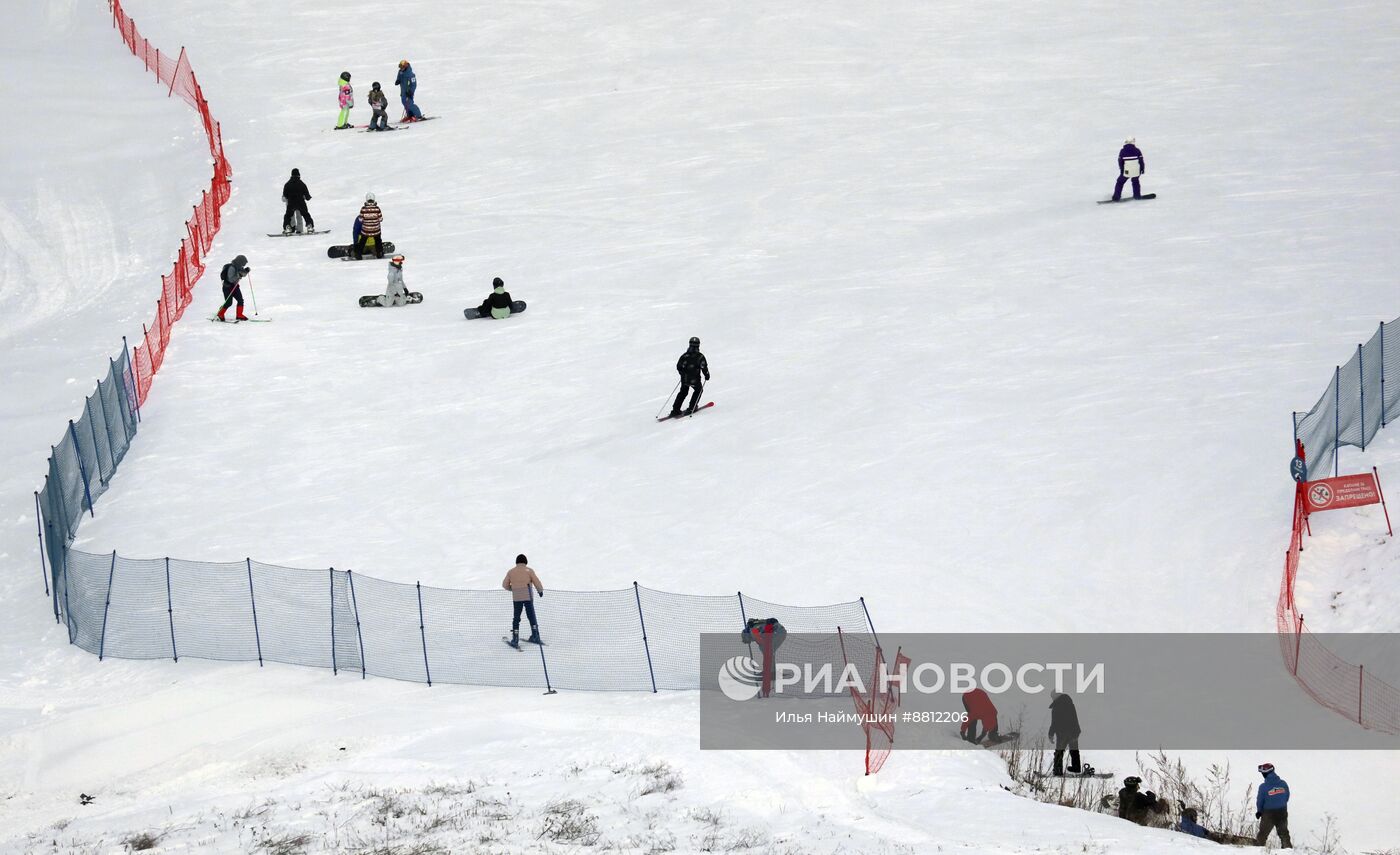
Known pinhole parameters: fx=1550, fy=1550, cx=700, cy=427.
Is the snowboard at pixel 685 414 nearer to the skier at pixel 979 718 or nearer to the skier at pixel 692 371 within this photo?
the skier at pixel 692 371

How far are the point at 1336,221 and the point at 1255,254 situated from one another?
2.38 m

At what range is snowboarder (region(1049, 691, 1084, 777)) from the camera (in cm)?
1483

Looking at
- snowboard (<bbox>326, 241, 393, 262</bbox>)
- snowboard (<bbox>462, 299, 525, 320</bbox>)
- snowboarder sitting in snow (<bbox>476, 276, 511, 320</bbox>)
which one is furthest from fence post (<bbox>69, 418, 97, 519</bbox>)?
snowboard (<bbox>326, 241, 393, 262</bbox>)

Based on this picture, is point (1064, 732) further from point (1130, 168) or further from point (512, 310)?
point (1130, 168)

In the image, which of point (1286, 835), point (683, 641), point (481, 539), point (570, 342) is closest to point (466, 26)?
point (570, 342)

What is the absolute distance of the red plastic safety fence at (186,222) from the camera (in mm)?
27391

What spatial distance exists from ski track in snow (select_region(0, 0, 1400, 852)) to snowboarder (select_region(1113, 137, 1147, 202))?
15.2 inches

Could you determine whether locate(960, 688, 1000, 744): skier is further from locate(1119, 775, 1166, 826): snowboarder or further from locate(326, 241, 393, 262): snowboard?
locate(326, 241, 393, 262): snowboard

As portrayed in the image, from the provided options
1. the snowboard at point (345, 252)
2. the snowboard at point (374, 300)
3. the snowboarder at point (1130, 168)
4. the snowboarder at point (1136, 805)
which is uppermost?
the snowboarder at point (1130, 168)

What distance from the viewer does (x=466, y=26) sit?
48250 mm

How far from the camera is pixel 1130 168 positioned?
31.4 meters

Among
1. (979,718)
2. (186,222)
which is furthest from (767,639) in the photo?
(186,222)

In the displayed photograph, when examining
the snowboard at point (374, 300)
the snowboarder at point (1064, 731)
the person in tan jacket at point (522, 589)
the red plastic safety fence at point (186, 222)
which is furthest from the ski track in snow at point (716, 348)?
the person in tan jacket at point (522, 589)

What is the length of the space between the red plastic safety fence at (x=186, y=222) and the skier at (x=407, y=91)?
4.79 m
